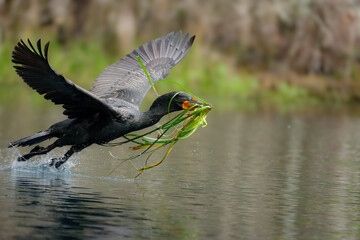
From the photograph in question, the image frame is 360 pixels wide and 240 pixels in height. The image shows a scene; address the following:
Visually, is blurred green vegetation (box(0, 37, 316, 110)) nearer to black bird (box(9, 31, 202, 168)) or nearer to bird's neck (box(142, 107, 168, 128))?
black bird (box(9, 31, 202, 168))

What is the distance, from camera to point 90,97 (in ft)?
31.9

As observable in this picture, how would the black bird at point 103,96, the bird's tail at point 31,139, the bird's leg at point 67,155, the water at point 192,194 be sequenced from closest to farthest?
the water at point 192,194 → the black bird at point 103,96 → the bird's tail at point 31,139 → the bird's leg at point 67,155

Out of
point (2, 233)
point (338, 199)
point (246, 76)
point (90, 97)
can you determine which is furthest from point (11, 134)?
point (246, 76)

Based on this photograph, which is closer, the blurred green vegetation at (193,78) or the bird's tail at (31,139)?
the bird's tail at (31,139)

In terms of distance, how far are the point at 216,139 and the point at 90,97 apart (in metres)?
7.78

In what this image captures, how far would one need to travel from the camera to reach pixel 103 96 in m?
11.5

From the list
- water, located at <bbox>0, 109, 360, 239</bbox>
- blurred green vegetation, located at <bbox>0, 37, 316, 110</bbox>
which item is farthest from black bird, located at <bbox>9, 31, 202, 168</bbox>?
blurred green vegetation, located at <bbox>0, 37, 316, 110</bbox>

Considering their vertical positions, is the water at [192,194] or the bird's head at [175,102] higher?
the bird's head at [175,102]

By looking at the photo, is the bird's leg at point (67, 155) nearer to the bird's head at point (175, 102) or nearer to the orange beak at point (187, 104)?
the bird's head at point (175, 102)

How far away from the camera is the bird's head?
10.2 meters

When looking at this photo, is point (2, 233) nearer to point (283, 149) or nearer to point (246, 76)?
point (283, 149)

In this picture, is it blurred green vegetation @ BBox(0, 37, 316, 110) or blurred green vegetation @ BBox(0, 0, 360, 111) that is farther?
blurred green vegetation @ BBox(0, 0, 360, 111)

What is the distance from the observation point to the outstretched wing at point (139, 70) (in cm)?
1166

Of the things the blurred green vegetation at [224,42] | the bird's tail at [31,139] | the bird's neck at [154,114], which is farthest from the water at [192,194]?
the blurred green vegetation at [224,42]
